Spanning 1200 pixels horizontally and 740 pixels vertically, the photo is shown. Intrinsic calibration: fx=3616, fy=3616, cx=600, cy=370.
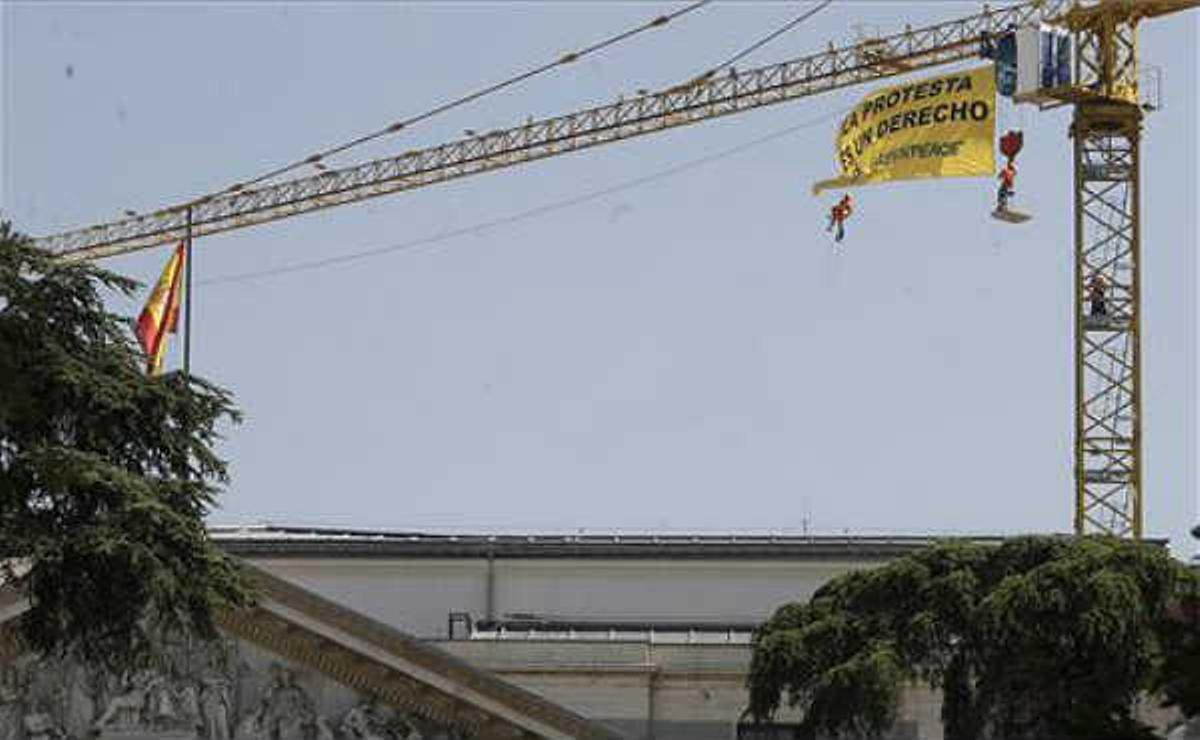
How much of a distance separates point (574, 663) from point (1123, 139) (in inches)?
1510

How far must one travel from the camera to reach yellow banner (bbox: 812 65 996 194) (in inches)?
4437

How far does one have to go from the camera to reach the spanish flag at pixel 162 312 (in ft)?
355

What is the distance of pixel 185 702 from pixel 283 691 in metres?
2.37

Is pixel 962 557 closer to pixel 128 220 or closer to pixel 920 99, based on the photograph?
pixel 920 99

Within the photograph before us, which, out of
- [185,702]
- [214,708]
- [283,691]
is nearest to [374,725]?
[283,691]

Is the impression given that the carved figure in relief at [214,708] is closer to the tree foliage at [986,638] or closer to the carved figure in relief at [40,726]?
the carved figure in relief at [40,726]

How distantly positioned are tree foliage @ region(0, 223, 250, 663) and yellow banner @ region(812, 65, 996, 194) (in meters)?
43.9

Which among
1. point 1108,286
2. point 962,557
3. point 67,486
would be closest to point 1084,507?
point 1108,286

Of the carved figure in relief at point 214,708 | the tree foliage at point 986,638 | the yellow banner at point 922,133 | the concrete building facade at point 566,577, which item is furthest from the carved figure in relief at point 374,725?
the yellow banner at point 922,133

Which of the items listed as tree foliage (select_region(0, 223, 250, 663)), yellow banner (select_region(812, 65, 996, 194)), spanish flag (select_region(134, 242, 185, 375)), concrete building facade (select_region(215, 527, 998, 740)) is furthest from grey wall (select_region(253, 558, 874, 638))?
tree foliage (select_region(0, 223, 250, 663))

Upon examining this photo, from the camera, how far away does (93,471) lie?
69.6 m

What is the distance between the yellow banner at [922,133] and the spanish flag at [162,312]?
2001 cm

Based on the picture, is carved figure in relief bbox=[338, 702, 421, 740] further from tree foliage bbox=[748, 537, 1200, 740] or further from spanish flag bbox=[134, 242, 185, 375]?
spanish flag bbox=[134, 242, 185, 375]

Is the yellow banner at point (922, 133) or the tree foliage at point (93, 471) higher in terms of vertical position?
the yellow banner at point (922, 133)
